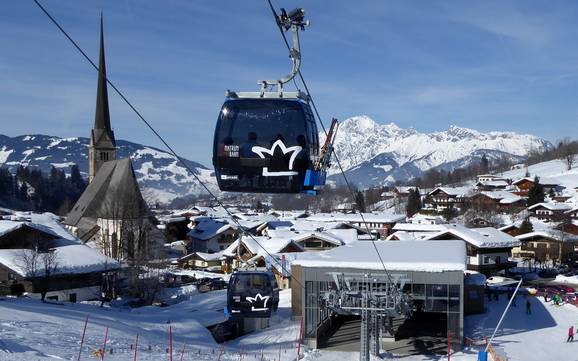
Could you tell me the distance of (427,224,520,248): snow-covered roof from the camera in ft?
134

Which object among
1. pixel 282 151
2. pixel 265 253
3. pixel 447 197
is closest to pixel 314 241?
pixel 265 253

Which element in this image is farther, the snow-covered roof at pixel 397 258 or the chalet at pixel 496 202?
the chalet at pixel 496 202

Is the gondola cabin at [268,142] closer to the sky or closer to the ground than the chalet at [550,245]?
closer to the sky

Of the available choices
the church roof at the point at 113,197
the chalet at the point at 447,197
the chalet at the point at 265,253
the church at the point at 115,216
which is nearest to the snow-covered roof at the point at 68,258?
the church at the point at 115,216

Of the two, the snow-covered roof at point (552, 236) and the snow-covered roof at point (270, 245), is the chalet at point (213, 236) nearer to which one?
the snow-covered roof at point (270, 245)

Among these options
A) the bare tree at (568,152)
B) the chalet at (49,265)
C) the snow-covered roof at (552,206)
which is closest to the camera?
the chalet at (49,265)

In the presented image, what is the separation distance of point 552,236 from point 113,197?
38.0m

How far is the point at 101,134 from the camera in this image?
224 feet

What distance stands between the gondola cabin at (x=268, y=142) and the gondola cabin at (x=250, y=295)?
11703 mm

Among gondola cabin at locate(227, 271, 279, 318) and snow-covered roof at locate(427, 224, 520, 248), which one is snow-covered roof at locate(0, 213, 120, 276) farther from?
snow-covered roof at locate(427, 224, 520, 248)

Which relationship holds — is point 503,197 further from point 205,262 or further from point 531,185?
point 205,262

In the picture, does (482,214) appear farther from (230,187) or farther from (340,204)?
(340,204)

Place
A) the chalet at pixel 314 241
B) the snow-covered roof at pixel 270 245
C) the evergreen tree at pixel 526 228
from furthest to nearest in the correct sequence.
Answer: the evergreen tree at pixel 526 228, the chalet at pixel 314 241, the snow-covered roof at pixel 270 245

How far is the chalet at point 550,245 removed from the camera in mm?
49656
